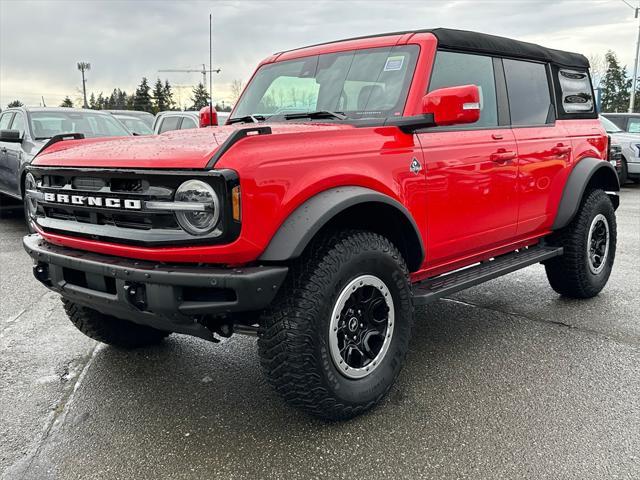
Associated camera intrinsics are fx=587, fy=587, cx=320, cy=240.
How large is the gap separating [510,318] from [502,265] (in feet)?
2.09

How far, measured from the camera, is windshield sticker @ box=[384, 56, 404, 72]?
345cm

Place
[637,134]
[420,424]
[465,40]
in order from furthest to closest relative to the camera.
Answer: [637,134]
[465,40]
[420,424]

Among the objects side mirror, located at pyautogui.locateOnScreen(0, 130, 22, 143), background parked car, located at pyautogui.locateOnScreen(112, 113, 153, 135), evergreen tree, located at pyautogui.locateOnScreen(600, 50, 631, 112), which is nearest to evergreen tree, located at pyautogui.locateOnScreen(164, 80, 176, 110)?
evergreen tree, located at pyautogui.locateOnScreen(600, 50, 631, 112)

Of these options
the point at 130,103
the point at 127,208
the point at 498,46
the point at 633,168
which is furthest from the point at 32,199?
the point at 130,103

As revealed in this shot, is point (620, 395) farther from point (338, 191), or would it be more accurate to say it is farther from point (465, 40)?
point (465, 40)

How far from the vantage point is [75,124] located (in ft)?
28.6

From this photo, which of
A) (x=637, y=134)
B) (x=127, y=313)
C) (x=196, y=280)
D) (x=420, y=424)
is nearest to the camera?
(x=196, y=280)

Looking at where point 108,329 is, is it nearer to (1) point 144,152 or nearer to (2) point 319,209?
(1) point 144,152

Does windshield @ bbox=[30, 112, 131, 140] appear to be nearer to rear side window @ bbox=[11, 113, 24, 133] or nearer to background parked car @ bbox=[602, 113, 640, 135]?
rear side window @ bbox=[11, 113, 24, 133]

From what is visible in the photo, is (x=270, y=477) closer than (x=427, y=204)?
Yes

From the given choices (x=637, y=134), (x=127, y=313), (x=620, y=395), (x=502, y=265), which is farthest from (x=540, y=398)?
(x=637, y=134)

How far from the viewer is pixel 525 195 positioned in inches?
160

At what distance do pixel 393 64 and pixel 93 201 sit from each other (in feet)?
6.15

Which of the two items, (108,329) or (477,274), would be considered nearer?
(108,329)
